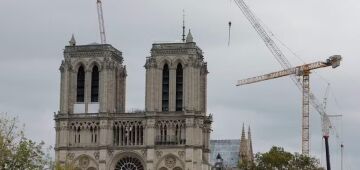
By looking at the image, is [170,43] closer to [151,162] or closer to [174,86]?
[174,86]

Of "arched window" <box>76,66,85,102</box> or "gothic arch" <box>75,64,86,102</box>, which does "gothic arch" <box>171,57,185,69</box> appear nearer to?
"gothic arch" <box>75,64,86,102</box>

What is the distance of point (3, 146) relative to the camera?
88125mm

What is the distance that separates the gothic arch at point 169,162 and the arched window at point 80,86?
60.9 feet

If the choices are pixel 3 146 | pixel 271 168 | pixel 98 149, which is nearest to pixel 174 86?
pixel 98 149

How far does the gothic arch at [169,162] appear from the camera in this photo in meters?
191

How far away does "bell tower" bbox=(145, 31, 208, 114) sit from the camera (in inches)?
7515

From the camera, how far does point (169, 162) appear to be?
191500 millimetres

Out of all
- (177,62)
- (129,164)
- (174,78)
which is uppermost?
(177,62)

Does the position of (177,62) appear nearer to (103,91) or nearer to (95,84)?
(103,91)

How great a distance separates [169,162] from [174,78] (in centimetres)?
1464

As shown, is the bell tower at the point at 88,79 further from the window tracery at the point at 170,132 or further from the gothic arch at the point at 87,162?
the window tracery at the point at 170,132

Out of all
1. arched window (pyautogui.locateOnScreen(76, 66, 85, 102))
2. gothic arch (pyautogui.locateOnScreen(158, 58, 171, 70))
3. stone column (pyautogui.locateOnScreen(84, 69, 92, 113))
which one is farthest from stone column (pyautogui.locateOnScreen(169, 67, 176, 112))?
arched window (pyautogui.locateOnScreen(76, 66, 85, 102))

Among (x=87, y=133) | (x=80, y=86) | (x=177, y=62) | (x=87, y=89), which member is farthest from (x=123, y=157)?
(x=177, y=62)

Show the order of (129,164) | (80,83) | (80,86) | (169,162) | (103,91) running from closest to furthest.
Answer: (169,162)
(103,91)
(129,164)
(80,86)
(80,83)
